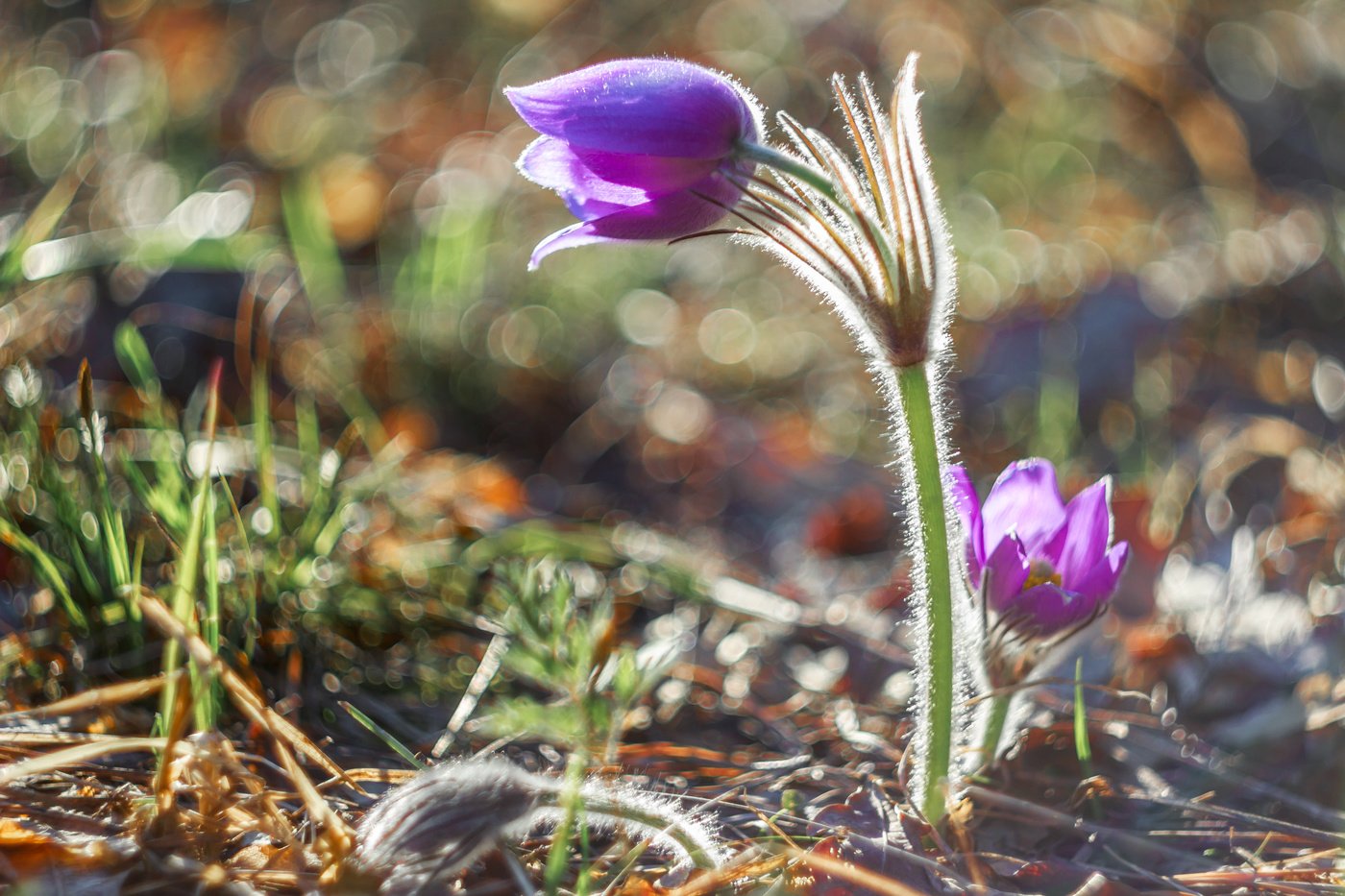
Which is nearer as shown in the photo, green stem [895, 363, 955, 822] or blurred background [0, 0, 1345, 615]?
green stem [895, 363, 955, 822]

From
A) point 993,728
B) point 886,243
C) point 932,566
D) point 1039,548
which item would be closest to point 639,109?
point 886,243

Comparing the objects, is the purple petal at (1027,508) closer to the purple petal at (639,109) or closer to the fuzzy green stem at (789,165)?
the fuzzy green stem at (789,165)

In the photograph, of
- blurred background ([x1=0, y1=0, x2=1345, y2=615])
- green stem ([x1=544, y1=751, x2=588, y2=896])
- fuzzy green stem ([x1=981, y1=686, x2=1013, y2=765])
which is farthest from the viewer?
blurred background ([x1=0, y1=0, x2=1345, y2=615])

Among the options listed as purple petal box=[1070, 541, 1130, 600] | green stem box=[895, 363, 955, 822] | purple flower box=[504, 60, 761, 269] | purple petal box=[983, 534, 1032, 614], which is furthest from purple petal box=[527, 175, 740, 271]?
purple petal box=[1070, 541, 1130, 600]

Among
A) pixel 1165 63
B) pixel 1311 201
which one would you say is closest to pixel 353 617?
pixel 1311 201

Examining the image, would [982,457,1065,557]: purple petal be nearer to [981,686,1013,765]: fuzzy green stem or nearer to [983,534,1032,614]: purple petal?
[983,534,1032,614]: purple petal

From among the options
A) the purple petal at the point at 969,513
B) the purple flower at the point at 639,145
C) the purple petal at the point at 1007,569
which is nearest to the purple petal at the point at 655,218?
the purple flower at the point at 639,145

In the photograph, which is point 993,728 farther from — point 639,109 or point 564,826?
point 639,109
